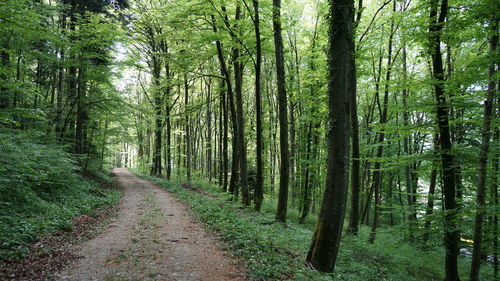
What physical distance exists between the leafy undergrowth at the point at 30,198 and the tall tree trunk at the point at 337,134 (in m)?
6.01

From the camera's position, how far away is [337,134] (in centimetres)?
534

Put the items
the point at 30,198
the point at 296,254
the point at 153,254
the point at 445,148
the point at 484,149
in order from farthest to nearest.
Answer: the point at 30,198, the point at 445,148, the point at 296,254, the point at 484,149, the point at 153,254

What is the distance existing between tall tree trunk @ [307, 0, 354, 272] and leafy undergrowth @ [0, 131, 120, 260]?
6.01 meters

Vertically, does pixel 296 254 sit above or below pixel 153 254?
below

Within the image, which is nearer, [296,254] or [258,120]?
[296,254]

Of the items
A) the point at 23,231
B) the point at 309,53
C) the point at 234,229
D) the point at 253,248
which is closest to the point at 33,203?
the point at 23,231

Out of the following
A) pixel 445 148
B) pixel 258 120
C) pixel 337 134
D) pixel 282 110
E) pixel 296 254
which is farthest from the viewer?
pixel 258 120

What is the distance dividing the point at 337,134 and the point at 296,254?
325 centimetres

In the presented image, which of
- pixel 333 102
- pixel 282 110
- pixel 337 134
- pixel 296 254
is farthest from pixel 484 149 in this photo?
pixel 282 110

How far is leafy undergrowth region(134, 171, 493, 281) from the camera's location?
555cm

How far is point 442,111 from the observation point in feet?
25.1

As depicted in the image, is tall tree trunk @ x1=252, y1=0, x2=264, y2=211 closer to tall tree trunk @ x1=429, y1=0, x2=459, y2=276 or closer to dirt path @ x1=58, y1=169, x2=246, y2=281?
dirt path @ x1=58, y1=169, x2=246, y2=281

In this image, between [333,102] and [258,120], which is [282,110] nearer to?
[258,120]

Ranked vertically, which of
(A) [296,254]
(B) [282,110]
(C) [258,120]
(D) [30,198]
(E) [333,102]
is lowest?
(A) [296,254]
